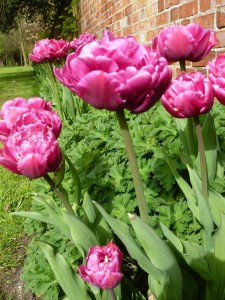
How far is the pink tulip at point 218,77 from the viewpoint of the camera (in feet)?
3.78

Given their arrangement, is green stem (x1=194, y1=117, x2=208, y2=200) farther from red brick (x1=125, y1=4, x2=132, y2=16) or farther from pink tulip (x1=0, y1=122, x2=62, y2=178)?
red brick (x1=125, y1=4, x2=132, y2=16)

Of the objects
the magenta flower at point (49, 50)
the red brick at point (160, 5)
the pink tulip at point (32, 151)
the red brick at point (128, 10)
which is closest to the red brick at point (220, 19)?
the red brick at point (160, 5)

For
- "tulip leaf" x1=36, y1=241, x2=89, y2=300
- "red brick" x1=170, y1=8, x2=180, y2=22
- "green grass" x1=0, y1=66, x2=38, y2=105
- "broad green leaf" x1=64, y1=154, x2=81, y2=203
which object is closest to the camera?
"tulip leaf" x1=36, y1=241, x2=89, y2=300

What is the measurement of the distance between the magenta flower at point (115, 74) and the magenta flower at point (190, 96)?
0.80 feet

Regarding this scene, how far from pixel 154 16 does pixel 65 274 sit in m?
3.01

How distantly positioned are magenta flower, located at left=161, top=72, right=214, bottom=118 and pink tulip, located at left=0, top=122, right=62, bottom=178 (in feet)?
1.20

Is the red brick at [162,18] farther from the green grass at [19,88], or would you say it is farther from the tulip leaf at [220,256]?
the green grass at [19,88]

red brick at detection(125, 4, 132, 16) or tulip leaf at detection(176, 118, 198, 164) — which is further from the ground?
red brick at detection(125, 4, 132, 16)

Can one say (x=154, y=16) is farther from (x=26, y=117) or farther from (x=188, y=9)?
(x=26, y=117)

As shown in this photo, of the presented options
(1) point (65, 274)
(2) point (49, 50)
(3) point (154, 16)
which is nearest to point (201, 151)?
(1) point (65, 274)

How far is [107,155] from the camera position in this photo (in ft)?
7.06

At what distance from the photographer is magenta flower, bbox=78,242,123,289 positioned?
3.32 ft

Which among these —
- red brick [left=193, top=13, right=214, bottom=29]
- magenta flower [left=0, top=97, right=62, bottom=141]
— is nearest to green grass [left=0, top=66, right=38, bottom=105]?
red brick [left=193, top=13, right=214, bottom=29]

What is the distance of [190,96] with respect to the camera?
1.09 metres
